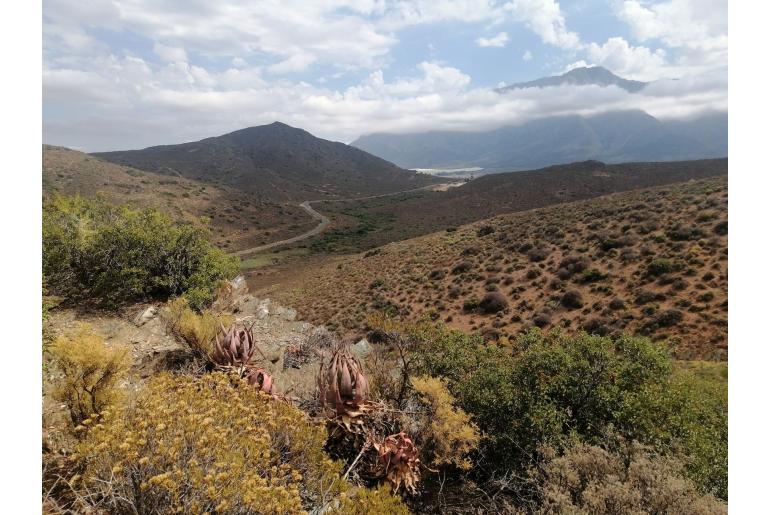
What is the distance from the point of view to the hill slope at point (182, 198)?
62.2 meters

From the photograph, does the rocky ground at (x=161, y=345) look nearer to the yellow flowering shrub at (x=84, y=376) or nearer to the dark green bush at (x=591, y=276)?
the yellow flowering shrub at (x=84, y=376)

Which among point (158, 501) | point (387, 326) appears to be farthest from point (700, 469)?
point (158, 501)

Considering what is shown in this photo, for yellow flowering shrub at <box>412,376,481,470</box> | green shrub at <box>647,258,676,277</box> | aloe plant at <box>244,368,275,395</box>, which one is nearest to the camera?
yellow flowering shrub at <box>412,376,481,470</box>

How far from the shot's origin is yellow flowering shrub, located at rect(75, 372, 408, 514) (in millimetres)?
3006

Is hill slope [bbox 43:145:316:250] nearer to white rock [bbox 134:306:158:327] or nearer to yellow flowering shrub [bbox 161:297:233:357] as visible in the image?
white rock [bbox 134:306:158:327]

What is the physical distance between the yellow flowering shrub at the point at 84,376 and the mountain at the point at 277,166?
10292 cm

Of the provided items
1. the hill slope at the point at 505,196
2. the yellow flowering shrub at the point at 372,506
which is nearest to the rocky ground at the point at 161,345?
the yellow flowering shrub at the point at 372,506

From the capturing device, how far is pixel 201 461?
3.27 meters

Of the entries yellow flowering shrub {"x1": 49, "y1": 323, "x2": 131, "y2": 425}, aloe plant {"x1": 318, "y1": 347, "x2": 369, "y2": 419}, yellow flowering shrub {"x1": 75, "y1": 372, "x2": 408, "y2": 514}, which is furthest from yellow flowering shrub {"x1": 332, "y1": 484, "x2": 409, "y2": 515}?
yellow flowering shrub {"x1": 49, "y1": 323, "x2": 131, "y2": 425}

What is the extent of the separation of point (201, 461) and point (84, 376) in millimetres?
2426

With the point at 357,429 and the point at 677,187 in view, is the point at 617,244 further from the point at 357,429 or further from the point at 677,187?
the point at 357,429

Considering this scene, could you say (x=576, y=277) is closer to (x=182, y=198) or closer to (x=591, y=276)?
(x=591, y=276)

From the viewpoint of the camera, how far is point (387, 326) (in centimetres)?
707

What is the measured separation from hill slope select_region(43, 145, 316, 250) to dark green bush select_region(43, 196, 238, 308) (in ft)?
155
